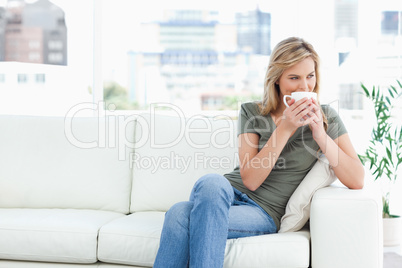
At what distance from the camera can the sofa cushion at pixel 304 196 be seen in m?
1.74

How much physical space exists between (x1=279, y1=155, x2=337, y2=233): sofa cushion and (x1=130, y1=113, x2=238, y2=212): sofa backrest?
0.57 m

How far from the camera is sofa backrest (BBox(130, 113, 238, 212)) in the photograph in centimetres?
228

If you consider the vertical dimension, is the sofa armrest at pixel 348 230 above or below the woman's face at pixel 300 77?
Answer: below

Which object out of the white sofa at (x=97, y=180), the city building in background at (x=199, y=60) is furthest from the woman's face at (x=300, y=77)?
the city building in background at (x=199, y=60)

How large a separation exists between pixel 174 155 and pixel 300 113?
861 mm

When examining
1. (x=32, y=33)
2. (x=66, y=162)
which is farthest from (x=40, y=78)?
(x=66, y=162)

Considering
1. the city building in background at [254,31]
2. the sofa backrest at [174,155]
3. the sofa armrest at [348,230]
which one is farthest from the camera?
the city building in background at [254,31]

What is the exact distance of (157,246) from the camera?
180 centimetres

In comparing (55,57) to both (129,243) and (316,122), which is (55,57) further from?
(316,122)

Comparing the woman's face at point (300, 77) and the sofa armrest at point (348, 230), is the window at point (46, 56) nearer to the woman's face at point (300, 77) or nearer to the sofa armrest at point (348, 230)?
the woman's face at point (300, 77)

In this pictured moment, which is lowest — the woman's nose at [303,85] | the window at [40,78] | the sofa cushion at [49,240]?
the sofa cushion at [49,240]

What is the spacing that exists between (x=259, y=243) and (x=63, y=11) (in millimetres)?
2918

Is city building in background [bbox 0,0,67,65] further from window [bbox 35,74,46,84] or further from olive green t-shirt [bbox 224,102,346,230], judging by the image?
olive green t-shirt [bbox 224,102,346,230]

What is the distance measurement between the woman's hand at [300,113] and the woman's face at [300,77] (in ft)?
0.54
